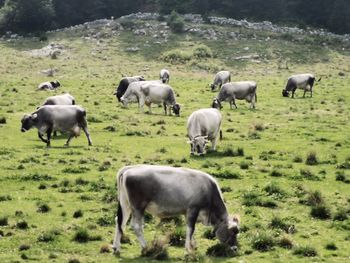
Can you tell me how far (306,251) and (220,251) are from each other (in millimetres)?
2070

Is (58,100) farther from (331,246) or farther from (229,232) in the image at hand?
(331,246)

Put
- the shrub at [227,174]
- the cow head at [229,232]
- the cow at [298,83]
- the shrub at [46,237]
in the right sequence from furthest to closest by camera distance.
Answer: the cow at [298,83]
the shrub at [227,174]
the shrub at [46,237]
the cow head at [229,232]

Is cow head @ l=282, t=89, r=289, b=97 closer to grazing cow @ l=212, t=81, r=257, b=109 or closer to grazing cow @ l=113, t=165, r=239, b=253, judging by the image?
grazing cow @ l=212, t=81, r=257, b=109

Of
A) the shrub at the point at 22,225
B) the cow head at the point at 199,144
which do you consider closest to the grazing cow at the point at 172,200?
the shrub at the point at 22,225

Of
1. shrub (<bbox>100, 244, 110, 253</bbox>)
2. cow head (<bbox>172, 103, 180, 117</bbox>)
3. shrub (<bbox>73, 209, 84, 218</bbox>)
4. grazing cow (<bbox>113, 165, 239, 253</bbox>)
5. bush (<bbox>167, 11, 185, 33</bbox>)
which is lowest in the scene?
cow head (<bbox>172, 103, 180, 117</bbox>)

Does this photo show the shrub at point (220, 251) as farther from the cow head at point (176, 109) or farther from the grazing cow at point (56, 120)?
the cow head at point (176, 109)

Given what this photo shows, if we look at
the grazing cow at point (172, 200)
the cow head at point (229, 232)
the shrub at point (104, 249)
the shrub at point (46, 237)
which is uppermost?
the grazing cow at point (172, 200)

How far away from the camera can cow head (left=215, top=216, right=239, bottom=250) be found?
15.0 metres

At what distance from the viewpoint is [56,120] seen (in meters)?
29.4

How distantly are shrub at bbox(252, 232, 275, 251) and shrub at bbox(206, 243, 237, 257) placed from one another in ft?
2.86

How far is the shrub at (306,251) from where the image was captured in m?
15.3

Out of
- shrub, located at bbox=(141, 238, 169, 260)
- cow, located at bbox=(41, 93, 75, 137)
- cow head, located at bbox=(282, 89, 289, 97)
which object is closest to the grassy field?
shrub, located at bbox=(141, 238, 169, 260)

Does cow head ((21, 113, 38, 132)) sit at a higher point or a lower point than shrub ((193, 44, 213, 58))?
lower

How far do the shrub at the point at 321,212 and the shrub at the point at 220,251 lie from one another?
4.48m
